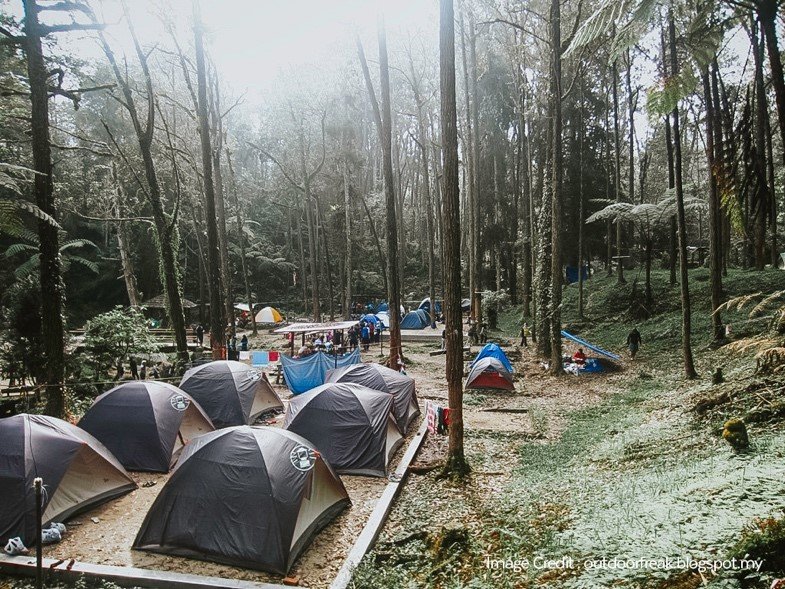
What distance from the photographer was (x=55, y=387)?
9.77 metres

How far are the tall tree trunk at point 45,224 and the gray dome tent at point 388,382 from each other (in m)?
5.81

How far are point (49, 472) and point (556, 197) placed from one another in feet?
47.4

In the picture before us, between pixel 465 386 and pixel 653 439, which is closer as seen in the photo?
pixel 653 439

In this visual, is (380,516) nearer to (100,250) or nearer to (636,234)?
(636,234)

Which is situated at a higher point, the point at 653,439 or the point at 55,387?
the point at 55,387

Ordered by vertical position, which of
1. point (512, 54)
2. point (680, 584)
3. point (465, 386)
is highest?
point (512, 54)

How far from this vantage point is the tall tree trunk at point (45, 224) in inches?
366

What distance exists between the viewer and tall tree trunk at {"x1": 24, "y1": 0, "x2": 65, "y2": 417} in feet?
30.5

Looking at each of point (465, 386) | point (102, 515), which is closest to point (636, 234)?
point (465, 386)

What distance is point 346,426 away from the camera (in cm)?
920

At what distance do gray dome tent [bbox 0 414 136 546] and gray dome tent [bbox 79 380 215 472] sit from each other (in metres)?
1.12

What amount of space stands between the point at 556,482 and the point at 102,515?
22.8 feet

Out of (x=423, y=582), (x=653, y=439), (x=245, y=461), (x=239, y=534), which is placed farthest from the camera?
(x=653, y=439)

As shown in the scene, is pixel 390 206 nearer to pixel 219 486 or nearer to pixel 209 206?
pixel 209 206
